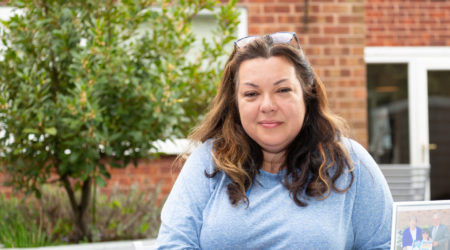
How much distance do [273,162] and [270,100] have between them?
0.83ft

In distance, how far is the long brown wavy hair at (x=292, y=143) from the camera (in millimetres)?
1809

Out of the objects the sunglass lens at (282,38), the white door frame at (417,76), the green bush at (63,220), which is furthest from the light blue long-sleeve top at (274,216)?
the white door frame at (417,76)

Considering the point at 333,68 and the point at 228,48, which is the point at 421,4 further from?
the point at 228,48

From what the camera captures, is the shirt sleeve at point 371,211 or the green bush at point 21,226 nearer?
the shirt sleeve at point 371,211

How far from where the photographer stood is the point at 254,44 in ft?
6.05

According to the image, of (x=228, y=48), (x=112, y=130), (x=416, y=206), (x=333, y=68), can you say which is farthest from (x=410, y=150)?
(x=416, y=206)

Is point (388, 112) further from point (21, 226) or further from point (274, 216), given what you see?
point (274, 216)

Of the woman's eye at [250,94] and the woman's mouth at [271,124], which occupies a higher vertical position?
the woman's eye at [250,94]

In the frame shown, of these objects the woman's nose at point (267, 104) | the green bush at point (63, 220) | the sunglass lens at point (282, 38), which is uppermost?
the sunglass lens at point (282, 38)

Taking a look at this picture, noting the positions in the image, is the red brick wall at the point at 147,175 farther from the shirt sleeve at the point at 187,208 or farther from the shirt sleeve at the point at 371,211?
the shirt sleeve at the point at 371,211

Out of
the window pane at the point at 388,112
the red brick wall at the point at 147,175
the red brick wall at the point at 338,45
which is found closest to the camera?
the red brick wall at the point at 338,45

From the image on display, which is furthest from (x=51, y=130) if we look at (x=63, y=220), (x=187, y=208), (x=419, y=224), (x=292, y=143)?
(x=419, y=224)

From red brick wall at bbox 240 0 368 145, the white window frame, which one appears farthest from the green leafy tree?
the white window frame

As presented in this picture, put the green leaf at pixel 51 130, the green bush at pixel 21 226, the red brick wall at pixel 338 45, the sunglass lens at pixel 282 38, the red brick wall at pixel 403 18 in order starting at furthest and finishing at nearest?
the red brick wall at pixel 403 18, the red brick wall at pixel 338 45, the green bush at pixel 21 226, the green leaf at pixel 51 130, the sunglass lens at pixel 282 38
